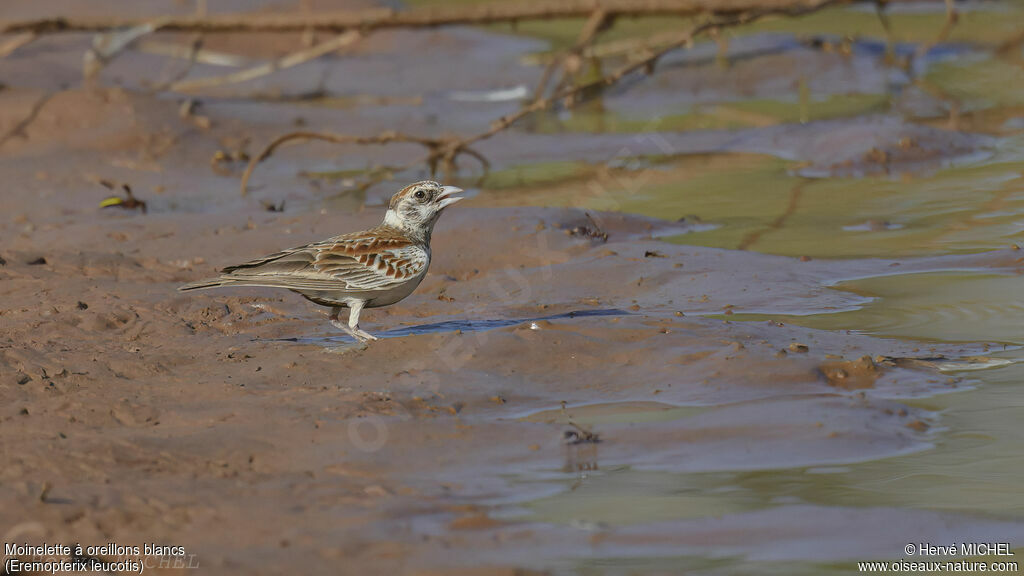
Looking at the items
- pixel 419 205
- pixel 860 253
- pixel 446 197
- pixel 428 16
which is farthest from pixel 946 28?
pixel 419 205

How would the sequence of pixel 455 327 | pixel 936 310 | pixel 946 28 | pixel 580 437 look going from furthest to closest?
pixel 946 28, pixel 936 310, pixel 455 327, pixel 580 437

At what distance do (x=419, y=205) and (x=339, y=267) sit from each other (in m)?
0.77

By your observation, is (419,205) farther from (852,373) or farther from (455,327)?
(852,373)

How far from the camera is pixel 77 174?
12.4 metres

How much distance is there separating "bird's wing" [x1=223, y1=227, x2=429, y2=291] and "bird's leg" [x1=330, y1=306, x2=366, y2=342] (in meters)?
0.27

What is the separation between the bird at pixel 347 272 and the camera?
7074 millimetres

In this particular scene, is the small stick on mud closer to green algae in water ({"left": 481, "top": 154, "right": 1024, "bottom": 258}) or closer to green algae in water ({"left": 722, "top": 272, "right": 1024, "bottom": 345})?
green algae in water ({"left": 722, "top": 272, "right": 1024, "bottom": 345})

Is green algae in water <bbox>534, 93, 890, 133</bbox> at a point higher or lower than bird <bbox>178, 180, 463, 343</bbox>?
higher

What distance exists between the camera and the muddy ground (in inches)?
190

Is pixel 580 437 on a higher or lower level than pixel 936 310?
lower

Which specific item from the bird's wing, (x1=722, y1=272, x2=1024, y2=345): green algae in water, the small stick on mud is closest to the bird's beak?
the bird's wing

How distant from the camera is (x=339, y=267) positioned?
23.4ft

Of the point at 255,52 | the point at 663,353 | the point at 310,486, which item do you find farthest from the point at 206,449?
the point at 255,52

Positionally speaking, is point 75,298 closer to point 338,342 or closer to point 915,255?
point 338,342
